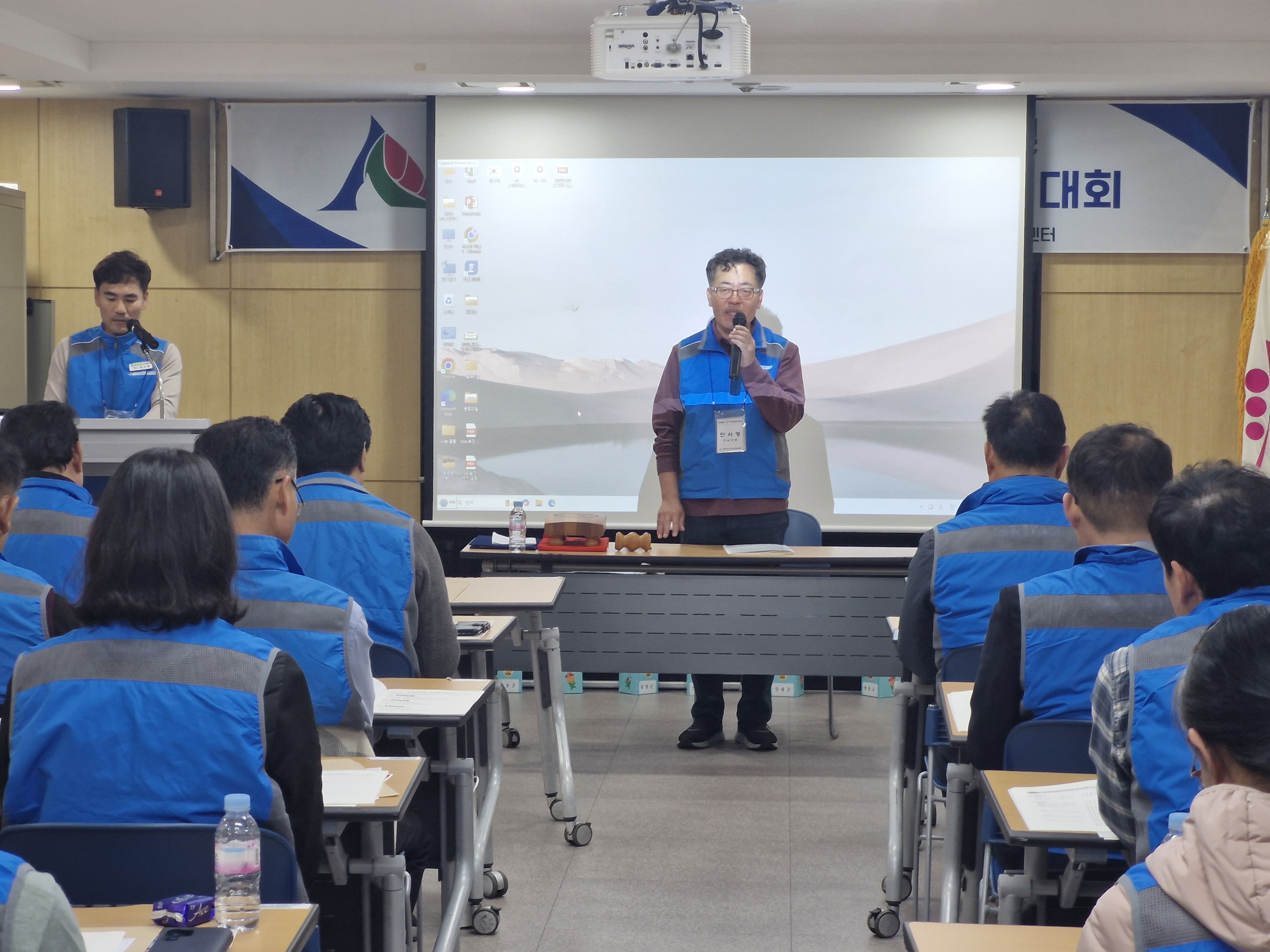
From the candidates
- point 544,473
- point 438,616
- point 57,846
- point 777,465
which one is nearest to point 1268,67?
point 777,465

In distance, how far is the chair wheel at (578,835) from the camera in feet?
12.5

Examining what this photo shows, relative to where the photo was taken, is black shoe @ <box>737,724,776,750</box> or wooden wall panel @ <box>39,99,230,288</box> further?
wooden wall panel @ <box>39,99,230,288</box>

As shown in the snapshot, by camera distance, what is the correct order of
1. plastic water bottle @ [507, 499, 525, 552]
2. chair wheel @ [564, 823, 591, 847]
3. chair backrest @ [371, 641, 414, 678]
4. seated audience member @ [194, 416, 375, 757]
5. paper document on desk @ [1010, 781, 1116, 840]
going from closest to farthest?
paper document on desk @ [1010, 781, 1116, 840]
seated audience member @ [194, 416, 375, 757]
chair backrest @ [371, 641, 414, 678]
chair wheel @ [564, 823, 591, 847]
plastic water bottle @ [507, 499, 525, 552]

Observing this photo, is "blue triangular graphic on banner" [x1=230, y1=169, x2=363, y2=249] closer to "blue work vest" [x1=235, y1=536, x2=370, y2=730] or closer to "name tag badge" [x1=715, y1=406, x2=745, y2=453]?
"name tag badge" [x1=715, y1=406, x2=745, y2=453]

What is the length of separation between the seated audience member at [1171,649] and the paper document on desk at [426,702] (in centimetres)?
125

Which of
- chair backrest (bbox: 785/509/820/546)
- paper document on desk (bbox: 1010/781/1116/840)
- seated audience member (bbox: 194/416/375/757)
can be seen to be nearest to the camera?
paper document on desk (bbox: 1010/781/1116/840)

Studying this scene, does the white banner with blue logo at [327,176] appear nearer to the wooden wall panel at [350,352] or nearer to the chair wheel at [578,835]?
the wooden wall panel at [350,352]

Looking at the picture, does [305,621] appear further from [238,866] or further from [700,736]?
[700,736]

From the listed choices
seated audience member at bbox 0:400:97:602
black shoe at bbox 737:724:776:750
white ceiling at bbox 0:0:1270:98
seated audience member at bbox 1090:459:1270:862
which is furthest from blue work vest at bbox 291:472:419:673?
white ceiling at bbox 0:0:1270:98

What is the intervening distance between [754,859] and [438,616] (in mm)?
1401

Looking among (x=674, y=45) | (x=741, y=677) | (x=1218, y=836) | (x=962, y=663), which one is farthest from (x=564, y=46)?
(x=1218, y=836)

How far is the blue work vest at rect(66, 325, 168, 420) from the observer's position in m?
5.28

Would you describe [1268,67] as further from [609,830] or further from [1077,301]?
[609,830]

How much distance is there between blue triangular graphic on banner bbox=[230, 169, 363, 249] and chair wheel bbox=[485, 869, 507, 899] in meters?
3.86
